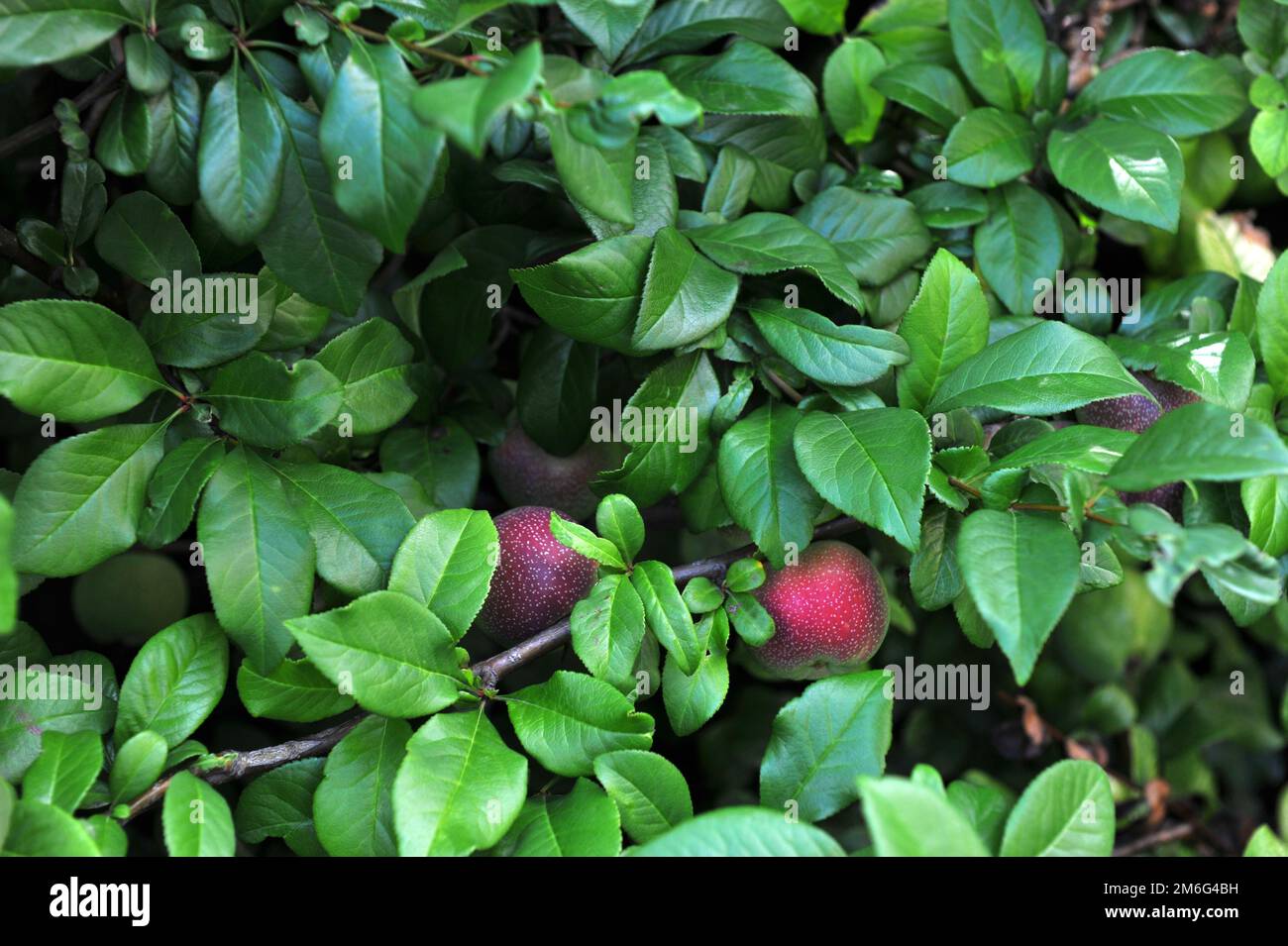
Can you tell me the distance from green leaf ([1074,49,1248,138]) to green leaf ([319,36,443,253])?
0.69m

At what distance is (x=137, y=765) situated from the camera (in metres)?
0.73

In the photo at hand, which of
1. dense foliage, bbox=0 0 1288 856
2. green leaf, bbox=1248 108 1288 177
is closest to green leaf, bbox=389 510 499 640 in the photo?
dense foliage, bbox=0 0 1288 856

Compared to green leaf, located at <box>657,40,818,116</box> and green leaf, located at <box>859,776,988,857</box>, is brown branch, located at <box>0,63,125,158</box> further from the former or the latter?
green leaf, located at <box>859,776,988,857</box>

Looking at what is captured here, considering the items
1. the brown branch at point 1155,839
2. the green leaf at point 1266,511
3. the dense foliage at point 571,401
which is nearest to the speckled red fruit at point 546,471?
the dense foliage at point 571,401

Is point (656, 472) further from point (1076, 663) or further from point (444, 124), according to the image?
point (1076, 663)

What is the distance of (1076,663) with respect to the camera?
4.70ft

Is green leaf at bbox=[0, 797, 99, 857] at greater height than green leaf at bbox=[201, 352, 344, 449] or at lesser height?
lesser

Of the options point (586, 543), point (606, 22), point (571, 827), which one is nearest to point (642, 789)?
point (571, 827)

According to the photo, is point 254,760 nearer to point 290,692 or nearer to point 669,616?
point 290,692

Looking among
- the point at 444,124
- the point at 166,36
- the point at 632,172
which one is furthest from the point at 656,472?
the point at 166,36

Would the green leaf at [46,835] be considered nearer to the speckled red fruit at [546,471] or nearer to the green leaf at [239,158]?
the green leaf at [239,158]

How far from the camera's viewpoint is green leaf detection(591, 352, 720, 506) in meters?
0.86

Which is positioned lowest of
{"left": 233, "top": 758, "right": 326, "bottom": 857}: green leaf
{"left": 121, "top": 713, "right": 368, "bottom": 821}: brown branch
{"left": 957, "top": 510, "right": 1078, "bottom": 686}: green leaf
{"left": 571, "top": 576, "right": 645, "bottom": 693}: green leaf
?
{"left": 233, "top": 758, "right": 326, "bottom": 857}: green leaf

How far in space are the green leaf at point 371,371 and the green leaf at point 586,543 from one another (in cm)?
18
